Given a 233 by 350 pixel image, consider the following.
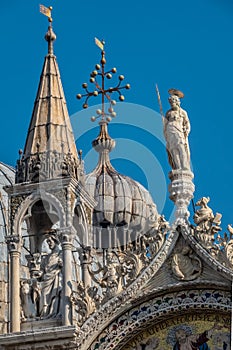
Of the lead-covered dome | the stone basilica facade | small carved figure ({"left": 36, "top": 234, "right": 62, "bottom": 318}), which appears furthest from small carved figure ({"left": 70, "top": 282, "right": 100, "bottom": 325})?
the lead-covered dome

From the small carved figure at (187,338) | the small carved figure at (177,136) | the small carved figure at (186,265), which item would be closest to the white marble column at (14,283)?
the small carved figure at (187,338)

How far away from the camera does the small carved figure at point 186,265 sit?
30.5 m

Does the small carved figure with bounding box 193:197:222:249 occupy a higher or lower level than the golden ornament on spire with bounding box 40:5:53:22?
lower

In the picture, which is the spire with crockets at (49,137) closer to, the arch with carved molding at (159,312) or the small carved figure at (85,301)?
the small carved figure at (85,301)

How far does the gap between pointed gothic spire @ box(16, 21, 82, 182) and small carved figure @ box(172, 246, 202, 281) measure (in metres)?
2.89

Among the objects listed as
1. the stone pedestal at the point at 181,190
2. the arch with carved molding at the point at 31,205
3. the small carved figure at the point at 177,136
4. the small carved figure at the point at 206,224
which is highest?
the small carved figure at the point at 177,136

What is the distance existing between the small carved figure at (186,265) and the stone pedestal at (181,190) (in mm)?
546

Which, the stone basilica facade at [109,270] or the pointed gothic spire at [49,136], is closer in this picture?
the stone basilica facade at [109,270]

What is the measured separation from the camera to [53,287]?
31.8 m

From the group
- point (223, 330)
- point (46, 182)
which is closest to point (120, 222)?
point (46, 182)

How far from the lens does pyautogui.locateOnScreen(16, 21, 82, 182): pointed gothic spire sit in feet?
108

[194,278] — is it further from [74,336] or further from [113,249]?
[113,249]

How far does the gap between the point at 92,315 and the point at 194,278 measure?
1.55 meters

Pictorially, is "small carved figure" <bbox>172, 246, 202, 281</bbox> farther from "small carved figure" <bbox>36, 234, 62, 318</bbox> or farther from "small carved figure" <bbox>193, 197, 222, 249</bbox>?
"small carved figure" <bbox>36, 234, 62, 318</bbox>
